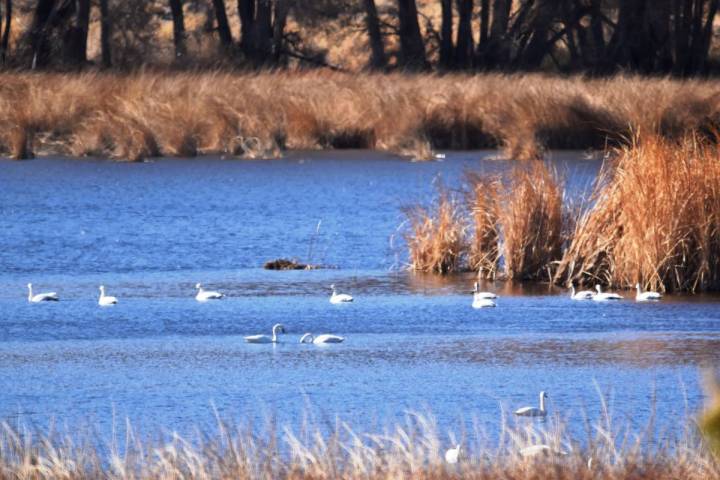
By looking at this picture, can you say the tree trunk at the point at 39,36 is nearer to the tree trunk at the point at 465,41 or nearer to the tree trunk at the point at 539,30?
the tree trunk at the point at 465,41

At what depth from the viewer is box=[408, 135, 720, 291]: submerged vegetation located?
13.9 meters

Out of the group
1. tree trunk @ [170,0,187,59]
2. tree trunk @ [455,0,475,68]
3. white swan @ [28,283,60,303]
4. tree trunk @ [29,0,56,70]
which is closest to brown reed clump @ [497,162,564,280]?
white swan @ [28,283,60,303]

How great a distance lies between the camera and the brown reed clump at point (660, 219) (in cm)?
1389

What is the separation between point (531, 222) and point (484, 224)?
0.62 metres

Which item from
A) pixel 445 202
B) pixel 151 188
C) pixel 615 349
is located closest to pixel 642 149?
pixel 445 202

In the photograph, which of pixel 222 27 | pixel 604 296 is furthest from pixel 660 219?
pixel 222 27

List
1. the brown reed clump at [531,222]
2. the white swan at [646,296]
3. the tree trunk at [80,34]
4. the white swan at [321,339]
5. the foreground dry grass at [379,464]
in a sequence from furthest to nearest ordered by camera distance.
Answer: the tree trunk at [80,34], the brown reed clump at [531,222], the white swan at [646,296], the white swan at [321,339], the foreground dry grass at [379,464]

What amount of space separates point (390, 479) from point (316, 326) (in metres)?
6.19

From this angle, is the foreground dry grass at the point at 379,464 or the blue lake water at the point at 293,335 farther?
the blue lake water at the point at 293,335

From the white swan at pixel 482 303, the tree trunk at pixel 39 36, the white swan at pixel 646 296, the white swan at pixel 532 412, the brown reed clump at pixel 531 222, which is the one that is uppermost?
the tree trunk at pixel 39 36

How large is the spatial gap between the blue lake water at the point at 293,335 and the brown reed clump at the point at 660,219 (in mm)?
446

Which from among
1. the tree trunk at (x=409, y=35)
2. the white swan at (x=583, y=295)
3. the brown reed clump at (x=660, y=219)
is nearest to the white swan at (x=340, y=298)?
the white swan at (x=583, y=295)

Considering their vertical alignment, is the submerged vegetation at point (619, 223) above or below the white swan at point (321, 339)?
above

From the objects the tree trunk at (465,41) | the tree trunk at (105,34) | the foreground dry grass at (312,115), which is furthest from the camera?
the tree trunk at (465,41)
